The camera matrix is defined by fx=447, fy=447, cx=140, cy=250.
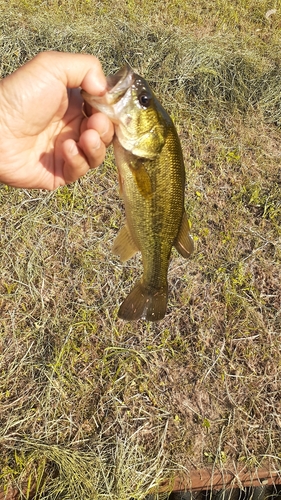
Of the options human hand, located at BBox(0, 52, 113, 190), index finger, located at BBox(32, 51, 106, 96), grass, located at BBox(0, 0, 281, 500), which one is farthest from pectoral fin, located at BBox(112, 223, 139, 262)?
grass, located at BBox(0, 0, 281, 500)

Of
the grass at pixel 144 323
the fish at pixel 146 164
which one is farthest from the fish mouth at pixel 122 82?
the grass at pixel 144 323

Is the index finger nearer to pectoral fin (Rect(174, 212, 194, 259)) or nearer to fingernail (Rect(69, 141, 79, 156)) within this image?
fingernail (Rect(69, 141, 79, 156))

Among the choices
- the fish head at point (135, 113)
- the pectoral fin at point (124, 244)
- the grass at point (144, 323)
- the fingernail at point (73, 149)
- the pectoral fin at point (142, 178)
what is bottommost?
the grass at point (144, 323)

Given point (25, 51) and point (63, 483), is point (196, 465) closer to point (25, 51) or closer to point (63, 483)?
point (63, 483)

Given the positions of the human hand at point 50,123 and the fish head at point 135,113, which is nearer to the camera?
the fish head at point 135,113

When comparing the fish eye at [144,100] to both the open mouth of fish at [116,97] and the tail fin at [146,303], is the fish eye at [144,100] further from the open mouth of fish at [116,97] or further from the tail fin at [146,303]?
the tail fin at [146,303]

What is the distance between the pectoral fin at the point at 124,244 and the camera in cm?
193

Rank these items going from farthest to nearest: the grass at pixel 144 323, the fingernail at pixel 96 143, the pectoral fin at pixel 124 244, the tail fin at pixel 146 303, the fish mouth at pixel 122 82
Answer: the grass at pixel 144 323, the tail fin at pixel 146 303, the pectoral fin at pixel 124 244, the fingernail at pixel 96 143, the fish mouth at pixel 122 82

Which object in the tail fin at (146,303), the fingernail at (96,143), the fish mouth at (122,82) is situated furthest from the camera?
the tail fin at (146,303)

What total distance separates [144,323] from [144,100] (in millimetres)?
1997

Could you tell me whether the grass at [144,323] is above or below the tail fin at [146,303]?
below

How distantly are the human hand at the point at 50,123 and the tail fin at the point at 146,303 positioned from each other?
2.04 ft

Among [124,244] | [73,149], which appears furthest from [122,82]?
[124,244]

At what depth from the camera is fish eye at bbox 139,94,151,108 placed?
5.49ft
